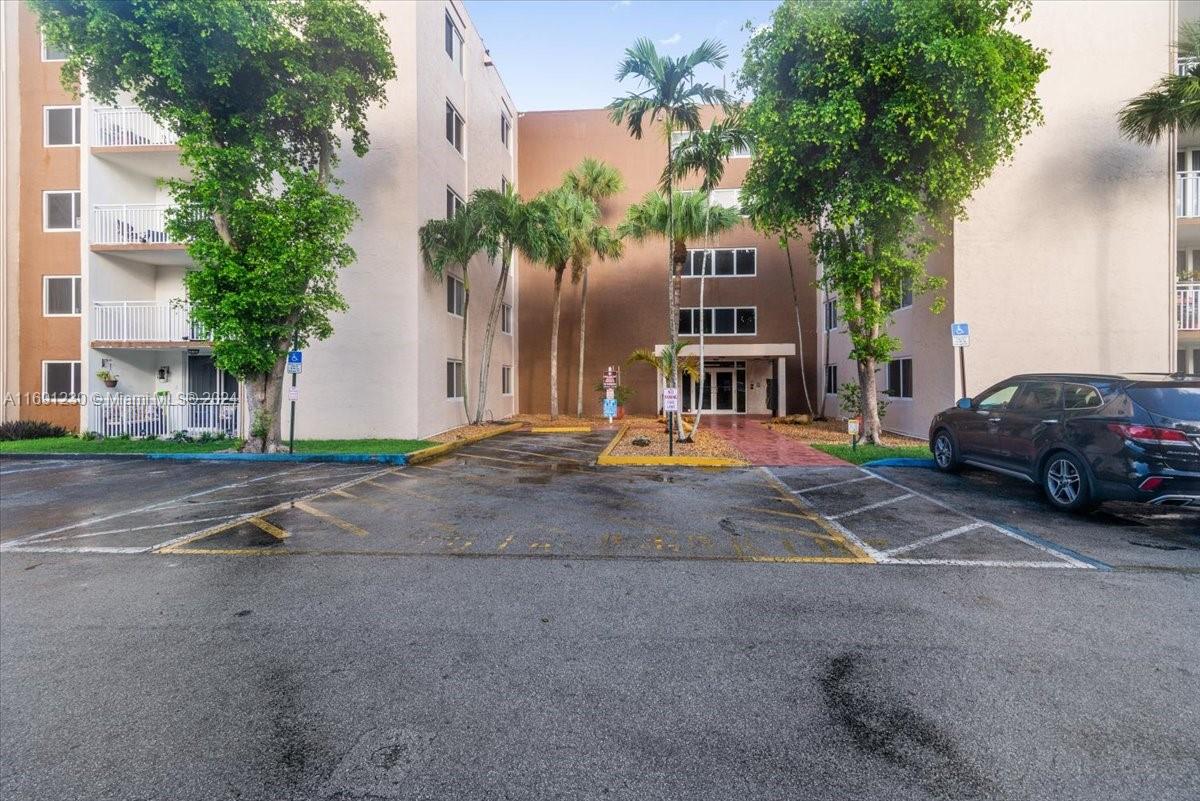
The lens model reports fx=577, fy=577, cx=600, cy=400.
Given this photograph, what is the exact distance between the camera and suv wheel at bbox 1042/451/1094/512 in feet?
23.4

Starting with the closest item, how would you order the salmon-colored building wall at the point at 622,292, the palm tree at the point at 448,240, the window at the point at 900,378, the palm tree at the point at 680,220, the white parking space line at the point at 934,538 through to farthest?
the white parking space line at the point at 934,538 → the palm tree at the point at 448,240 → the window at the point at 900,378 → the palm tree at the point at 680,220 → the salmon-colored building wall at the point at 622,292

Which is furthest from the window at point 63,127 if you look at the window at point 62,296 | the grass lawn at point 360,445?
the grass lawn at point 360,445

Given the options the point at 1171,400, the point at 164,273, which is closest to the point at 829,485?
the point at 1171,400

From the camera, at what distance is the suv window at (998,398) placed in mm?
9008

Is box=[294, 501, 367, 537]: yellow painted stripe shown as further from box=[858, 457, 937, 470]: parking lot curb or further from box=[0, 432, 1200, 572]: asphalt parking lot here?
box=[858, 457, 937, 470]: parking lot curb

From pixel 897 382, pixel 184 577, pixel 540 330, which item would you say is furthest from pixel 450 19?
pixel 184 577

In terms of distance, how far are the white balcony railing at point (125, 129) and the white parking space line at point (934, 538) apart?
66.0 ft

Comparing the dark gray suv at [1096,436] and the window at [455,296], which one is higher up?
the window at [455,296]

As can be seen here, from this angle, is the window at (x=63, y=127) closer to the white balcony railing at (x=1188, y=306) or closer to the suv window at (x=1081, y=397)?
the suv window at (x=1081, y=397)

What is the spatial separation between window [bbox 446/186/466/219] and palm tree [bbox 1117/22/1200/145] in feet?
56.1

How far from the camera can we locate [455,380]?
1886 cm

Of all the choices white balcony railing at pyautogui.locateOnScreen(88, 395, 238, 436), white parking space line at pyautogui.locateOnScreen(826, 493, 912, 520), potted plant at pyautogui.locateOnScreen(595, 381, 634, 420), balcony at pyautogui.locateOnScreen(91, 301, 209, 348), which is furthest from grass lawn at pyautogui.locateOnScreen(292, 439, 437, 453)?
potted plant at pyautogui.locateOnScreen(595, 381, 634, 420)

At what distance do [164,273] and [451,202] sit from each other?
9.13 m

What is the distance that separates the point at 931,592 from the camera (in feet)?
15.5
